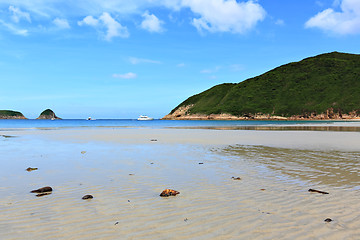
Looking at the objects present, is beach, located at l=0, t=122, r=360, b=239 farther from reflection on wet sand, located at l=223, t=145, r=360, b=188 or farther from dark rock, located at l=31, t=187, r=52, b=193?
dark rock, located at l=31, t=187, r=52, b=193

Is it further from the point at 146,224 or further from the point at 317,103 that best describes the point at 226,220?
the point at 317,103

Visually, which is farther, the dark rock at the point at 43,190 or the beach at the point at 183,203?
the dark rock at the point at 43,190

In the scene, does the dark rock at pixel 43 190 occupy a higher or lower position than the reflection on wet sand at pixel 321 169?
higher

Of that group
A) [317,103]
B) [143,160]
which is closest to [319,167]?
[143,160]

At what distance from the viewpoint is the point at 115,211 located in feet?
22.4

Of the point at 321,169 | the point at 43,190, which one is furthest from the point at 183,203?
the point at 321,169

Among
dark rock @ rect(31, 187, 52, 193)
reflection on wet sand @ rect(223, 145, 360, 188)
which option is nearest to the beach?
reflection on wet sand @ rect(223, 145, 360, 188)

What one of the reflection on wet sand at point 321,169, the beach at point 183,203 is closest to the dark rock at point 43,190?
the beach at point 183,203

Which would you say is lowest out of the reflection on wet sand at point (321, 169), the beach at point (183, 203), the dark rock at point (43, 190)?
the reflection on wet sand at point (321, 169)

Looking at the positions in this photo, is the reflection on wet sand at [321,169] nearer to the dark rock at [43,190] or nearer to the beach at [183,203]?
the beach at [183,203]

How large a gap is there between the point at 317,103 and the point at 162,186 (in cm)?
21459

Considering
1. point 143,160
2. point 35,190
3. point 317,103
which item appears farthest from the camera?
point 317,103

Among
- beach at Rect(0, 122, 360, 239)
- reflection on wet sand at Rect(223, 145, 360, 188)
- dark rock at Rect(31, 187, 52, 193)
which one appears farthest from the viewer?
reflection on wet sand at Rect(223, 145, 360, 188)

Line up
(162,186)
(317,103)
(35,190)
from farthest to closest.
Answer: (317,103) → (162,186) → (35,190)
